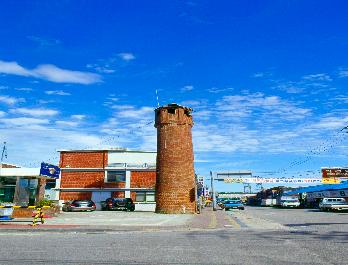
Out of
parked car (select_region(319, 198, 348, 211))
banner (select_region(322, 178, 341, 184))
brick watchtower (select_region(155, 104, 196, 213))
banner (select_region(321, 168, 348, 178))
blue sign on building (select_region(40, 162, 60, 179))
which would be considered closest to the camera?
blue sign on building (select_region(40, 162, 60, 179))

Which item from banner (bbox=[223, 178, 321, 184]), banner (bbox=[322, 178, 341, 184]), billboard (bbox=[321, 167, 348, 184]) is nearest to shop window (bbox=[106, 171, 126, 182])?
banner (bbox=[223, 178, 321, 184])

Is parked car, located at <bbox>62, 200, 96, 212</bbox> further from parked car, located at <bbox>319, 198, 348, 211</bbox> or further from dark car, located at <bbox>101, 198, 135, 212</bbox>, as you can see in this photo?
parked car, located at <bbox>319, 198, 348, 211</bbox>

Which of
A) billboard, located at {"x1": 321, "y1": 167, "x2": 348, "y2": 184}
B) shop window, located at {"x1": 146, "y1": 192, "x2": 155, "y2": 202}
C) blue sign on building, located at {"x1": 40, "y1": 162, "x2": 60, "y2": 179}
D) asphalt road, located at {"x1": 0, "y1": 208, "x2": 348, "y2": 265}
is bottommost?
asphalt road, located at {"x1": 0, "y1": 208, "x2": 348, "y2": 265}

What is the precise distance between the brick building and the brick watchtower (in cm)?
1262

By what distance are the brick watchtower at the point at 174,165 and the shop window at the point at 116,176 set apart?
47.2ft

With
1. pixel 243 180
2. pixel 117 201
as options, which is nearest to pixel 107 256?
pixel 117 201

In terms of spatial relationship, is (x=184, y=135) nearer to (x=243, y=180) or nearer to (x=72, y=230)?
(x=72, y=230)

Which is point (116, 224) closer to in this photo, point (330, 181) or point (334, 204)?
point (334, 204)

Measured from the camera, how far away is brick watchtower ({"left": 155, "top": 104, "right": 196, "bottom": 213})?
110 ft

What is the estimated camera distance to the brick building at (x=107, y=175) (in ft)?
155

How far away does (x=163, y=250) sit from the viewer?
912cm

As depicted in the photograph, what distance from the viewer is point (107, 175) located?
4841cm

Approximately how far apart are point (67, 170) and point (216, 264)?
4432 cm

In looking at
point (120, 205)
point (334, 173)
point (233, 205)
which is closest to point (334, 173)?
point (334, 173)
